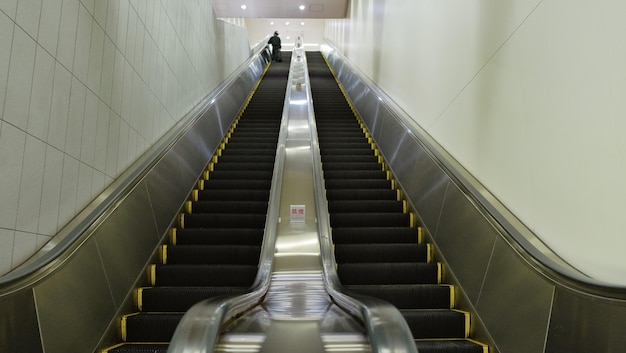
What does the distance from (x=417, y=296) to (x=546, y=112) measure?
1.50m

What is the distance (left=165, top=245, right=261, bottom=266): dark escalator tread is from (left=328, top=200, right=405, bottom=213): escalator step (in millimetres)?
1221

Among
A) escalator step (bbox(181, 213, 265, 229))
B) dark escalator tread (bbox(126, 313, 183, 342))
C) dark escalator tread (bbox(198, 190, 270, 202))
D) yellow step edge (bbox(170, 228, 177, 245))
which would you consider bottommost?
dark escalator tread (bbox(126, 313, 183, 342))

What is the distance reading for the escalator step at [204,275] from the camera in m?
3.55

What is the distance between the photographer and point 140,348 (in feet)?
8.83

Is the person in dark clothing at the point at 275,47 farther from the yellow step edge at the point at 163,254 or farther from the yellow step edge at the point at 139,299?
the yellow step edge at the point at 139,299

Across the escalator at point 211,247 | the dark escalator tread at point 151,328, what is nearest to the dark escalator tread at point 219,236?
the escalator at point 211,247

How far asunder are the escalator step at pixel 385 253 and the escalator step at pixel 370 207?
35.8 inches

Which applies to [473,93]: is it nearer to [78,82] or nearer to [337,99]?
[78,82]

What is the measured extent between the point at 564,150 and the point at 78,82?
302 centimetres

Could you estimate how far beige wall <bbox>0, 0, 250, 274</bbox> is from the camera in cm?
237

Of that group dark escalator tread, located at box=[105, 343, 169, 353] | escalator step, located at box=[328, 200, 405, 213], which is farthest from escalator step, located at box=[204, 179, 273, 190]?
dark escalator tread, located at box=[105, 343, 169, 353]

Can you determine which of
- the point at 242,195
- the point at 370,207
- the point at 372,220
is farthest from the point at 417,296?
the point at 242,195

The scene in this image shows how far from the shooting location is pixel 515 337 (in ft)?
8.01

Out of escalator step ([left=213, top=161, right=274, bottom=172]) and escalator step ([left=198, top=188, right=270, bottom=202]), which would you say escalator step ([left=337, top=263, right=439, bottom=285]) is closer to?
escalator step ([left=198, top=188, right=270, bottom=202])
